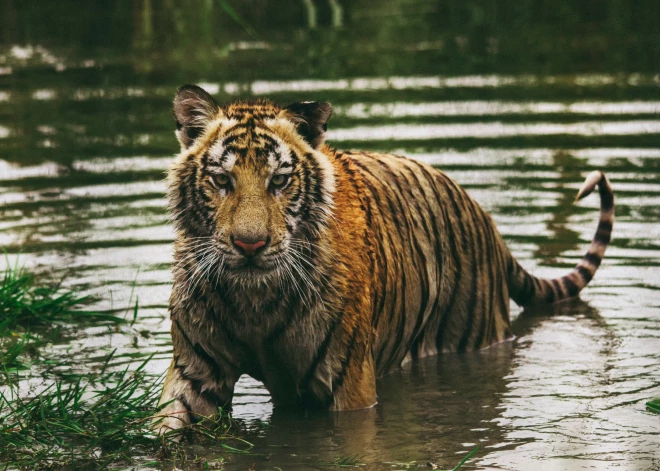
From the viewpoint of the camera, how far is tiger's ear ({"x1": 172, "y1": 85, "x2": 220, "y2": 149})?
5.03 meters

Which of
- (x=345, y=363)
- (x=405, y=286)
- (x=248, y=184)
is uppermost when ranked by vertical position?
(x=248, y=184)

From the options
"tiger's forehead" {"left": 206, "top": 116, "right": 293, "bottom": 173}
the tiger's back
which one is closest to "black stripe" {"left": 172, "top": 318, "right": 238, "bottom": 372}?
"tiger's forehead" {"left": 206, "top": 116, "right": 293, "bottom": 173}

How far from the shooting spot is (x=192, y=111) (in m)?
5.10

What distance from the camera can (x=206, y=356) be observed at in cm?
509

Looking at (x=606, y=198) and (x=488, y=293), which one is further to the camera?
(x=606, y=198)

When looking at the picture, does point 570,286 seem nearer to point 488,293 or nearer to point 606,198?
point 606,198

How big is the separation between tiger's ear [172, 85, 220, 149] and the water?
3.78 ft

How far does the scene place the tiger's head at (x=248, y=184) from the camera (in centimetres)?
477

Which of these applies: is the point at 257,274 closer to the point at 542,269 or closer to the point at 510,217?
the point at 542,269

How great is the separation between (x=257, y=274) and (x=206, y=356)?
0.42 m

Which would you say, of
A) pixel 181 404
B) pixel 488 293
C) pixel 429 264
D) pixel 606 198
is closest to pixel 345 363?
pixel 181 404

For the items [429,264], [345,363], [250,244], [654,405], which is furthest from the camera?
[429,264]

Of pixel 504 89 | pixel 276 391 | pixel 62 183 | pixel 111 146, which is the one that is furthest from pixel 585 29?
pixel 276 391

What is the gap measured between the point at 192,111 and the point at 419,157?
483 cm
